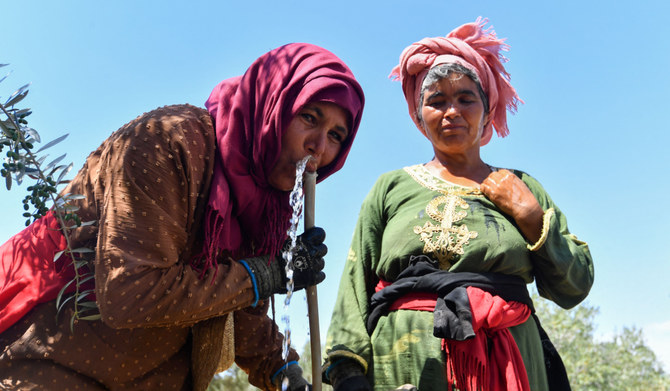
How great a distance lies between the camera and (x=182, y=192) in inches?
94.7

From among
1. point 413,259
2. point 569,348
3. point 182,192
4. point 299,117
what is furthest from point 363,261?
point 569,348

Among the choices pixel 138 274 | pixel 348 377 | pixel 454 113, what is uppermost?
pixel 454 113

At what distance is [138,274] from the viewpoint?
7.05 ft

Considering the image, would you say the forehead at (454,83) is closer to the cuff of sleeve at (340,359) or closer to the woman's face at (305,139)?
the woman's face at (305,139)

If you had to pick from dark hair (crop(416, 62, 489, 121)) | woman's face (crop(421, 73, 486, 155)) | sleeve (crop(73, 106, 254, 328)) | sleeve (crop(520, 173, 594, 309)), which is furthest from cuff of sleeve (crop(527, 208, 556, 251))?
sleeve (crop(73, 106, 254, 328))

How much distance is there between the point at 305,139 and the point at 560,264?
4.15 feet

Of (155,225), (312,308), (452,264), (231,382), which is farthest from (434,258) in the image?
(231,382)

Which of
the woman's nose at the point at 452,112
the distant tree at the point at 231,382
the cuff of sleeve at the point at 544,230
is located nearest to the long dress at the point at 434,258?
the cuff of sleeve at the point at 544,230

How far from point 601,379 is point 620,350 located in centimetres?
301

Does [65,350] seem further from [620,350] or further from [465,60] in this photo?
[620,350]

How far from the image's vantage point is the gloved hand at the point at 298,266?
247 centimetres

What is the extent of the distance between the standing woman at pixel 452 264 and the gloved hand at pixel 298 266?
373 millimetres

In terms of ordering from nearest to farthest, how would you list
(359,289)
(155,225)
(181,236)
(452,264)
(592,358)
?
1. (155,225)
2. (181,236)
3. (452,264)
4. (359,289)
5. (592,358)

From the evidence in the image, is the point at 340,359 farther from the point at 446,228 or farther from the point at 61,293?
the point at 61,293
